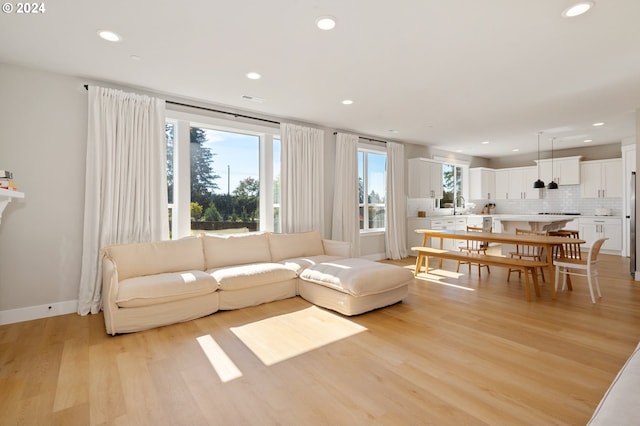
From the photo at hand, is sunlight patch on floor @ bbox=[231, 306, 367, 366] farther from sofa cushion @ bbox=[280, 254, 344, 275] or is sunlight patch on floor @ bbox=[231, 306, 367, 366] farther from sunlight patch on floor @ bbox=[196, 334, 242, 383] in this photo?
sofa cushion @ bbox=[280, 254, 344, 275]

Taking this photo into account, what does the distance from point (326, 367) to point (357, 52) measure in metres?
2.87

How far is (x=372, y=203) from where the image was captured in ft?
23.5

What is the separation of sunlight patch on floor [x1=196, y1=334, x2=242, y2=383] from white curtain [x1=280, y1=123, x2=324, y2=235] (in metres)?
2.62

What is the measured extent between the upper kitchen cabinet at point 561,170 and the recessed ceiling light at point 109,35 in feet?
32.3

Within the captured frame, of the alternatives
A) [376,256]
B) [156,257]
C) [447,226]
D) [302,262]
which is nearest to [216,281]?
[156,257]

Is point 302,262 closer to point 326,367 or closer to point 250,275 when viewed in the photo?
point 250,275

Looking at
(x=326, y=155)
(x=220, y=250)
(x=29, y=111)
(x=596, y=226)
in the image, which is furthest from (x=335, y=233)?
(x=596, y=226)

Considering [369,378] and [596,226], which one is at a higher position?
[596,226]

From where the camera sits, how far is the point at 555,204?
893cm

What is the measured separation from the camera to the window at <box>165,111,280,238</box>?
14.6 feet

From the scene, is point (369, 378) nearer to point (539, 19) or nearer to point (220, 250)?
point (220, 250)

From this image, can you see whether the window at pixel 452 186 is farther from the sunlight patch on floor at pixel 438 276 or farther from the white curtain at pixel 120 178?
the white curtain at pixel 120 178

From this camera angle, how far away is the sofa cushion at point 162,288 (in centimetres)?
306

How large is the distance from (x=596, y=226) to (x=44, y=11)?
10470mm
